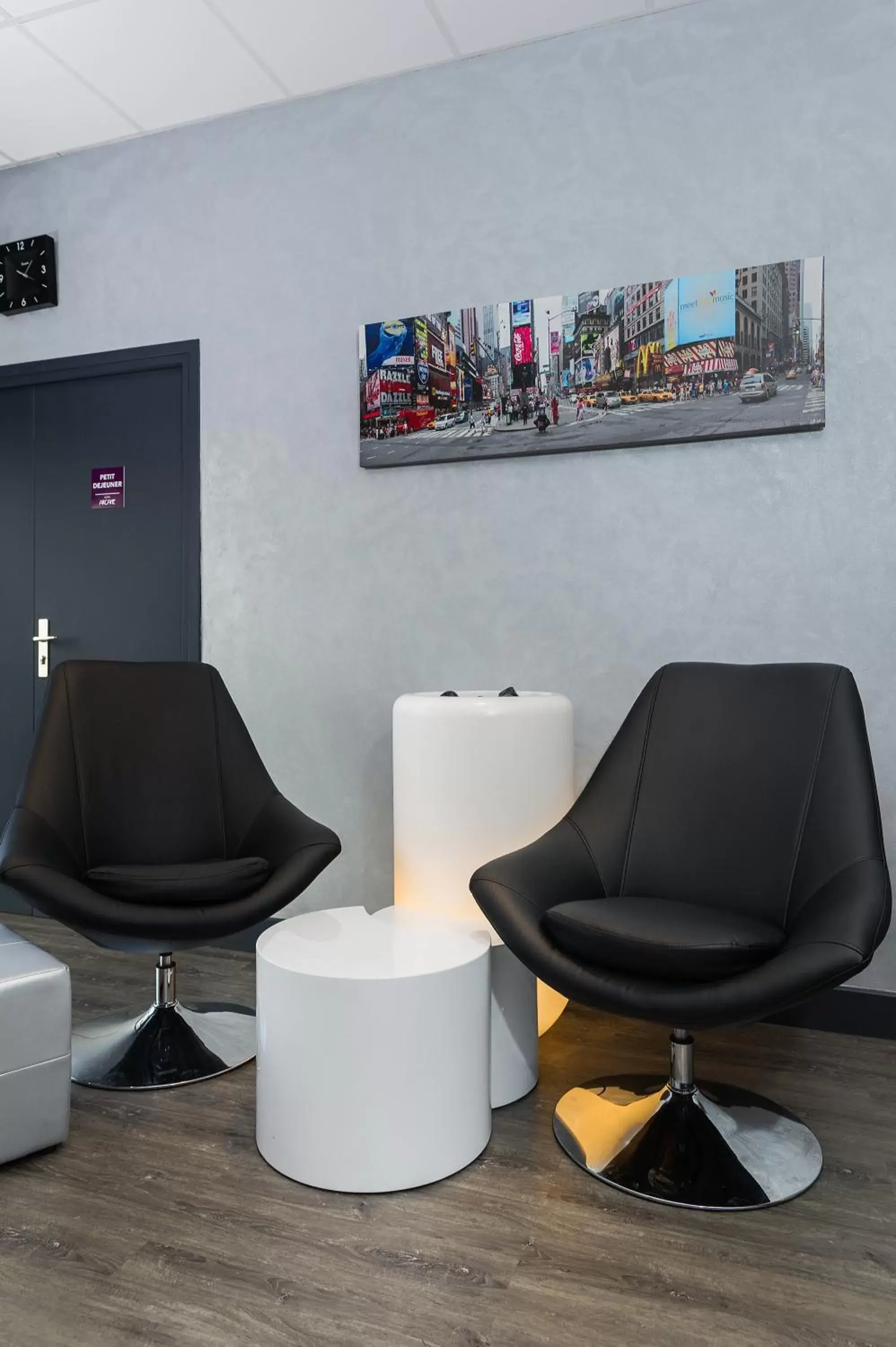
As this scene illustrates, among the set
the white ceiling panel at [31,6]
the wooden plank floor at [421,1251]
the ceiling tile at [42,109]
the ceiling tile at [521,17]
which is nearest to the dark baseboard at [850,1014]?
the wooden plank floor at [421,1251]

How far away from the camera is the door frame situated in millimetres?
3387

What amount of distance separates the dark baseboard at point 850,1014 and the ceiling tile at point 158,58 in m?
3.42

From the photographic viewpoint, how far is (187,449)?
3.44 m

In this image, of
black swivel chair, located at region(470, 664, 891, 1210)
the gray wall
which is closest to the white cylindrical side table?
black swivel chair, located at region(470, 664, 891, 1210)

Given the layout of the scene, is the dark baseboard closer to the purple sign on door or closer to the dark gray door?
the dark gray door

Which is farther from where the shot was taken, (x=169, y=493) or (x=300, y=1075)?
(x=169, y=493)

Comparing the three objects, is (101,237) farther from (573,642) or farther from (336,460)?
(573,642)

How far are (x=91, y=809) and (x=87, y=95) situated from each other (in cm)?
253

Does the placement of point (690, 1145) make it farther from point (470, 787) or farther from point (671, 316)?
point (671, 316)

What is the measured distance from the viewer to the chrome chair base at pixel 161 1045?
2230 millimetres

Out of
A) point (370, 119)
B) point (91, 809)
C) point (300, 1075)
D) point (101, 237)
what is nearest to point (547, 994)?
point (300, 1075)

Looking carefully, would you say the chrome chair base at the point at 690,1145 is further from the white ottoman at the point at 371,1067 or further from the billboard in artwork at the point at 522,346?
the billboard in artwork at the point at 522,346

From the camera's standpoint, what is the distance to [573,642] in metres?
2.85

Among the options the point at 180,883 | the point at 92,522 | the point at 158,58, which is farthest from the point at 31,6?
the point at 180,883
